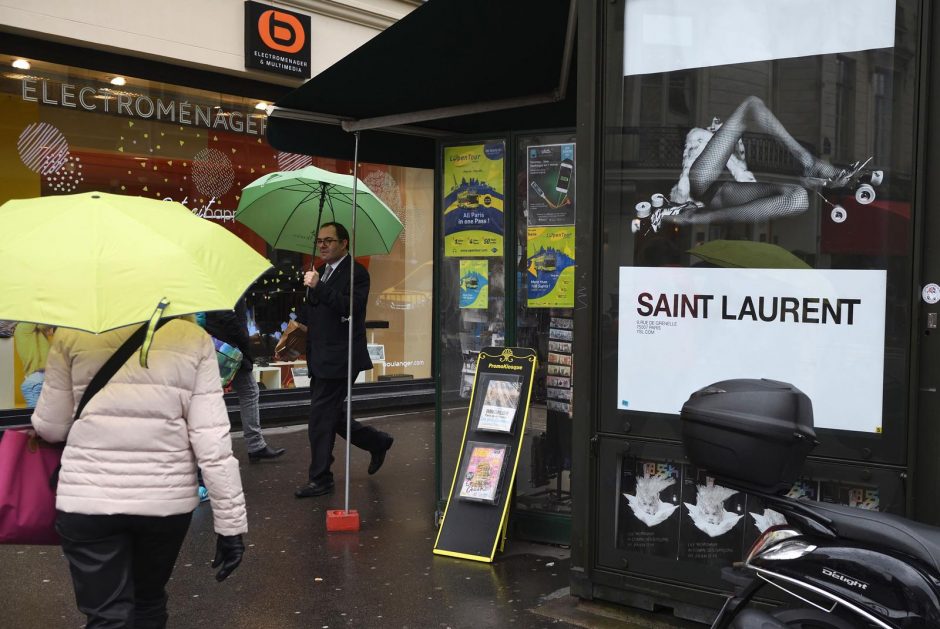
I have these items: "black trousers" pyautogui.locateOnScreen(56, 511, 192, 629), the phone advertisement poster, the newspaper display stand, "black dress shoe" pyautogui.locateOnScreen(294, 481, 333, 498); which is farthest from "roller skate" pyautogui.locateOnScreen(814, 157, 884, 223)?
"black dress shoe" pyautogui.locateOnScreen(294, 481, 333, 498)

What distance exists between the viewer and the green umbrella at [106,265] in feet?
10.1

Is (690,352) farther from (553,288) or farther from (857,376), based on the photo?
(553,288)

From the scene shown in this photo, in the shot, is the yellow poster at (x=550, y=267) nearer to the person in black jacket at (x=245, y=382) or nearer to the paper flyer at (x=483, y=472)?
the paper flyer at (x=483, y=472)

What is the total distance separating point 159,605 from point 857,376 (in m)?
2.93

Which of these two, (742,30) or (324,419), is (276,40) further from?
(742,30)

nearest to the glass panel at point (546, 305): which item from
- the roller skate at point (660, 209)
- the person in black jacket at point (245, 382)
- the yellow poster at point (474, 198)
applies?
the yellow poster at point (474, 198)

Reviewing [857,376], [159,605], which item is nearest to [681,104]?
[857,376]

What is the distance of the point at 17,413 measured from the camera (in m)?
8.88

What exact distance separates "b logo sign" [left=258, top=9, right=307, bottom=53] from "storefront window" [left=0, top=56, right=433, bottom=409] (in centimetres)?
73

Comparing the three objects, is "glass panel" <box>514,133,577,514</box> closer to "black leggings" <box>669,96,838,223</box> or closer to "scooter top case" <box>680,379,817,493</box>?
"black leggings" <box>669,96,838,223</box>

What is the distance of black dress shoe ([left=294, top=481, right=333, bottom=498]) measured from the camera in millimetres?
7180

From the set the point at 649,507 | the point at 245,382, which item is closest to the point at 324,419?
the point at 245,382

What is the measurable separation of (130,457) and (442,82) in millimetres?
3213

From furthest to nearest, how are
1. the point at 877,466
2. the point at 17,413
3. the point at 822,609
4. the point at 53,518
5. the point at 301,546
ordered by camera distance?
the point at 17,413 → the point at 301,546 → the point at 877,466 → the point at 53,518 → the point at 822,609
